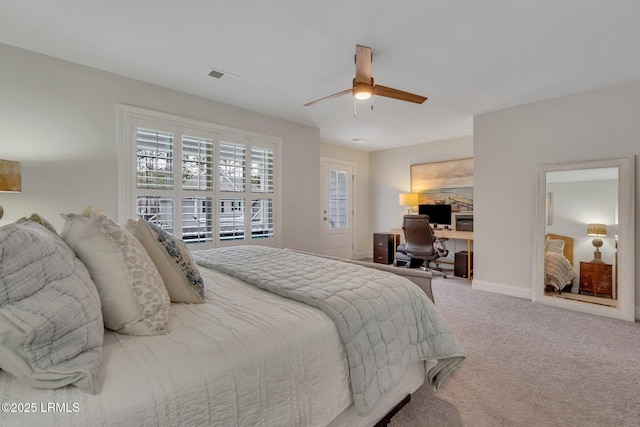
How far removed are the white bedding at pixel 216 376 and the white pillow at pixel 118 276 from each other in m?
0.06

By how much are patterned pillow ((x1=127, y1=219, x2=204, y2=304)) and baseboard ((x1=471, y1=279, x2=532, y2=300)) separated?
3936 millimetres

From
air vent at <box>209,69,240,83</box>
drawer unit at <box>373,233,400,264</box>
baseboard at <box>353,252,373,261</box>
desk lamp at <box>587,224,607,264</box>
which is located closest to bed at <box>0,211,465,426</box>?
air vent at <box>209,69,240,83</box>

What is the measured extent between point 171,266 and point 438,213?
4944 mm

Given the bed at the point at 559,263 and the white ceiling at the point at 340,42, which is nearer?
the white ceiling at the point at 340,42

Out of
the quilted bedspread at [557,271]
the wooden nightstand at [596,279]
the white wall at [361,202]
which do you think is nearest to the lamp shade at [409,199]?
the white wall at [361,202]

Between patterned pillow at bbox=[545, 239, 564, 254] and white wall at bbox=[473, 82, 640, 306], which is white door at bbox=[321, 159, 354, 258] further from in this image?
patterned pillow at bbox=[545, 239, 564, 254]

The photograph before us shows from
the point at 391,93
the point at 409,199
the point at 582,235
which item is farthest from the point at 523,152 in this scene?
the point at 391,93

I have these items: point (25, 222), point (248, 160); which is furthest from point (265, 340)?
point (248, 160)

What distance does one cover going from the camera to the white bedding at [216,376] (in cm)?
67

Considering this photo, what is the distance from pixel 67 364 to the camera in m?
0.70

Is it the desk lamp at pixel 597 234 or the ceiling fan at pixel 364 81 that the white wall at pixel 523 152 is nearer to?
the desk lamp at pixel 597 234

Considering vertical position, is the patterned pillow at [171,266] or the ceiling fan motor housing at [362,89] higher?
the ceiling fan motor housing at [362,89]

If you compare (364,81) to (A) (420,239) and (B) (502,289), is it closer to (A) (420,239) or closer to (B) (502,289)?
(A) (420,239)

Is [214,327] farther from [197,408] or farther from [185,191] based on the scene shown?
[185,191]
